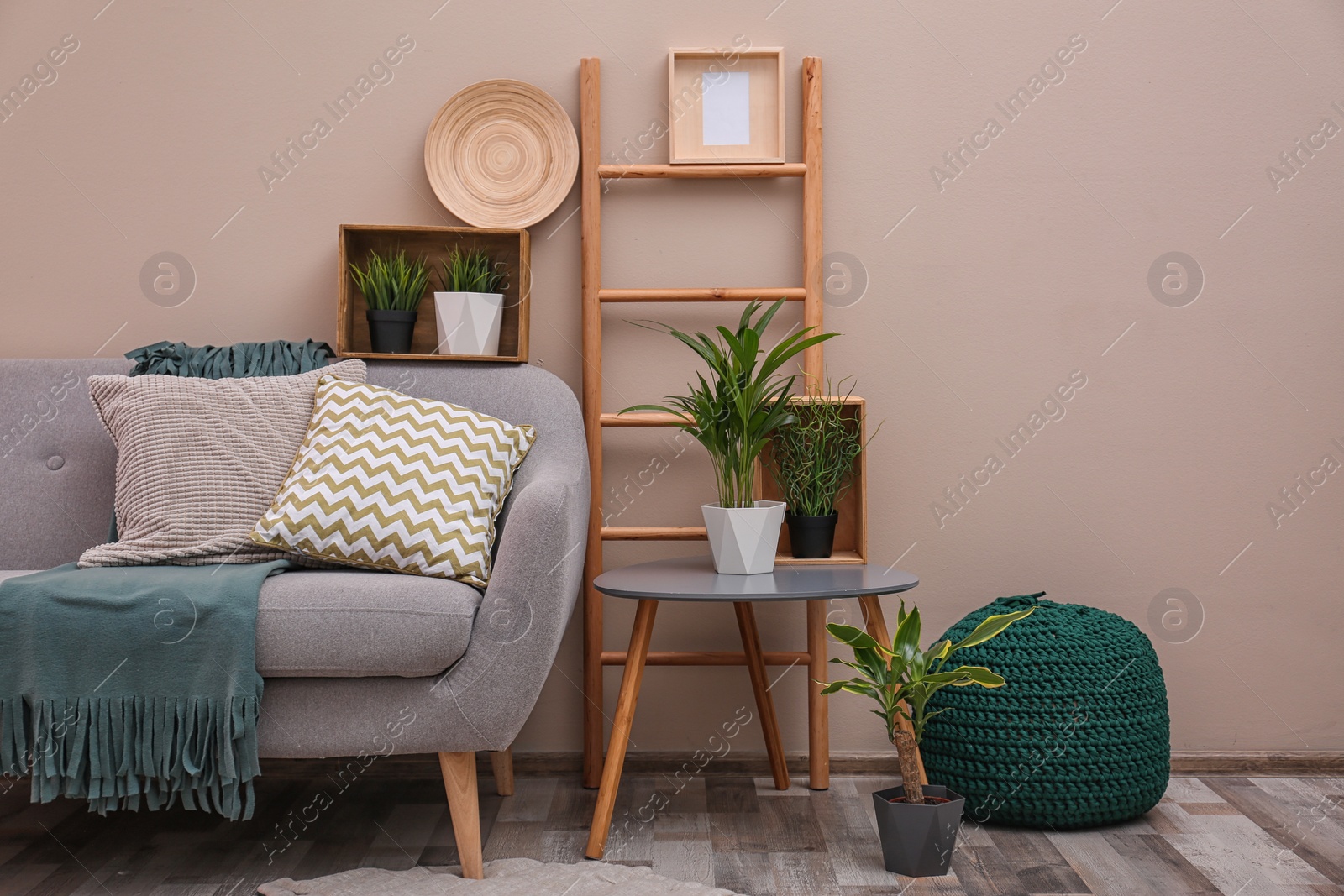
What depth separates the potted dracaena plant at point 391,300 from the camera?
2076mm

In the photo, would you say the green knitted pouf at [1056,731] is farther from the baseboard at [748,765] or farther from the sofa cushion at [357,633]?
the sofa cushion at [357,633]

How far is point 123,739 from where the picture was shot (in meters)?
1.45

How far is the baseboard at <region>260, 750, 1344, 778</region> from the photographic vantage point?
6.95ft

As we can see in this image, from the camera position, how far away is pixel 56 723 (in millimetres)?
1450

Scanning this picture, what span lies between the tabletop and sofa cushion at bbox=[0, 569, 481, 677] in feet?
0.94

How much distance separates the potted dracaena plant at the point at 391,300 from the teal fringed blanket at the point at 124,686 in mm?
774

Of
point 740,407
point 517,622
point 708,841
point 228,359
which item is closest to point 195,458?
point 228,359

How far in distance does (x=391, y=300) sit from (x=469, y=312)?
0.18m

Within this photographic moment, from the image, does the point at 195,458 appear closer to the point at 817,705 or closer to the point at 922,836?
the point at 817,705

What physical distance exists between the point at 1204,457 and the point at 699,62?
1.42 m

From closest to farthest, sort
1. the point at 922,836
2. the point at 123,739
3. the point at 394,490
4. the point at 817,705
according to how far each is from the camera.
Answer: the point at 123,739
the point at 922,836
the point at 394,490
the point at 817,705

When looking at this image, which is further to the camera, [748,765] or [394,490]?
[748,765]

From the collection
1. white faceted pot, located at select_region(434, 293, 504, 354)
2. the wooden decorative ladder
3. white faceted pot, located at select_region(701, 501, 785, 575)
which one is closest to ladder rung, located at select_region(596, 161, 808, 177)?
the wooden decorative ladder

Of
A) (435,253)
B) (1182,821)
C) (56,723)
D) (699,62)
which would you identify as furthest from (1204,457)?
(56,723)
